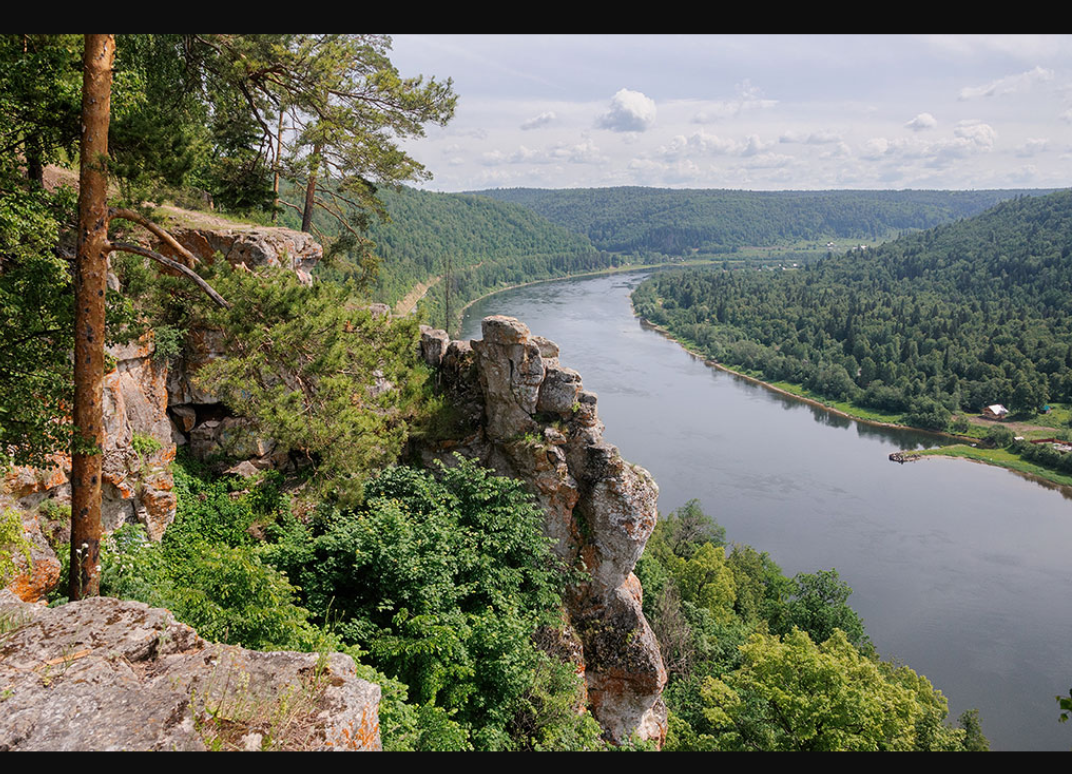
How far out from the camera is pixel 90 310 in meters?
4.79

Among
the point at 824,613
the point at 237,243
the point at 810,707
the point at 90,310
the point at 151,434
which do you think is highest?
the point at 237,243

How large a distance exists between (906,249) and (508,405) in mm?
139797

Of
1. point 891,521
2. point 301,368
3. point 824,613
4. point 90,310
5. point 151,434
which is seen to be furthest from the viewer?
point 891,521

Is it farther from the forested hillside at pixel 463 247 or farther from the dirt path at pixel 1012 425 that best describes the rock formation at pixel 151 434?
the dirt path at pixel 1012 425

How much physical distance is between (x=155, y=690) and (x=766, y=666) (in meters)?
13.6

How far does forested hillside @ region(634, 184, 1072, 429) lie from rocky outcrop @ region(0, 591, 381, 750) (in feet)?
210

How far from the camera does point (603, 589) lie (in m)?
10.6

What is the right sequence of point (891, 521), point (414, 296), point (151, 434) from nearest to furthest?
point (151, 434) → point (891, 521) → point (414, 296)

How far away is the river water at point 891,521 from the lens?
24328mm

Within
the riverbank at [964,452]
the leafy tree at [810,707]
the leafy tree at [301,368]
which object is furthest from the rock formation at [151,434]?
the riverbank at [964,452]

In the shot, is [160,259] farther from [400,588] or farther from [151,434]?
[151,434]

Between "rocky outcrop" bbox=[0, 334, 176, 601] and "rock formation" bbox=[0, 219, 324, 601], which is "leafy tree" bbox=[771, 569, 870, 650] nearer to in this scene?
"rock formation" bbox=[0, 219, 324, 601]

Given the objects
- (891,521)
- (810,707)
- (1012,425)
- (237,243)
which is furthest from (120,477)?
(1012,425)

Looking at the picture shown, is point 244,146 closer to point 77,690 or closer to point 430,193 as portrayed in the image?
point 77,690
